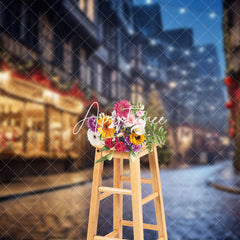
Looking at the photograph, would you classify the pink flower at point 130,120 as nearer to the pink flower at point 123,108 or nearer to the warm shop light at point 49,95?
the pink flower at point 123,108

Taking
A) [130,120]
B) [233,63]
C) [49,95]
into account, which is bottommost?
[130,120]

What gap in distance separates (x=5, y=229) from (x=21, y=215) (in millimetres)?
887

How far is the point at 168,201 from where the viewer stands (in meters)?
4.89

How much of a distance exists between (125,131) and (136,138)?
89 millimetres

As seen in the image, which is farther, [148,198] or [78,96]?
[78,96]

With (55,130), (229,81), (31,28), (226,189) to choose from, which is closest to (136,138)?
(226,189)

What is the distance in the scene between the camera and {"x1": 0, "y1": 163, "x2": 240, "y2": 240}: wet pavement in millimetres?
3061

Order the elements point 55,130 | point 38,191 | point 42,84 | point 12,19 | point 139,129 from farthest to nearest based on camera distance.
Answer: point 55,130 → point 42,84 → point 38,191 → point 12,19 → point 139,129

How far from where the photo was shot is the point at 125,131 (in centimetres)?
177

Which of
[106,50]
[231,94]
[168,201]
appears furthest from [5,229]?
[106,50]

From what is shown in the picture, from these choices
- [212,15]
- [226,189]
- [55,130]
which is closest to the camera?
[212,15]

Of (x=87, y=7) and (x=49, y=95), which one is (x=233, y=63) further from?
(x=49, y=95)

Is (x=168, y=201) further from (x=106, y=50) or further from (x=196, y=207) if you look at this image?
(x=106, y=50)

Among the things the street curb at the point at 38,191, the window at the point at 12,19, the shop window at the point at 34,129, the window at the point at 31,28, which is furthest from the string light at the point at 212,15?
the shop window at the point at 34,129
